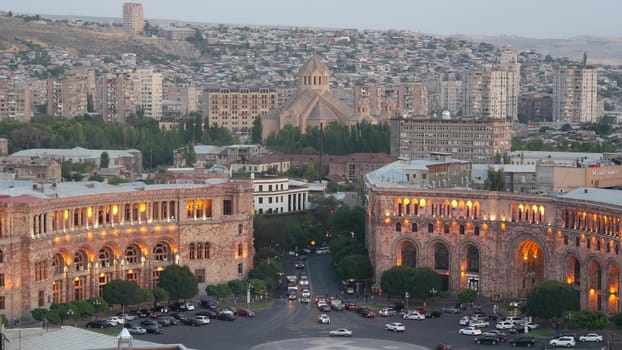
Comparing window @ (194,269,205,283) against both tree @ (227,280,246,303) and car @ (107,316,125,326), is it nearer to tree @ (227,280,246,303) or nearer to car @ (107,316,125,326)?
tree @ (227,280,246,303)

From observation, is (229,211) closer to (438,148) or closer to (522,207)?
(522,207)

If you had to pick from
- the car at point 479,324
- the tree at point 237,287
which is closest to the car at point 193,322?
the tree at point 237,287

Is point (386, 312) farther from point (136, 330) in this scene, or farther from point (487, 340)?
point (136, 330)

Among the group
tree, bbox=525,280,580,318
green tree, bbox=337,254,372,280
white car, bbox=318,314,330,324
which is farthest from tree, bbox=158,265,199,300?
tree, bbox=525,280,580,318

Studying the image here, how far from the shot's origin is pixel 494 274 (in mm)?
96562

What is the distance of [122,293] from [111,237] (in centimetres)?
449

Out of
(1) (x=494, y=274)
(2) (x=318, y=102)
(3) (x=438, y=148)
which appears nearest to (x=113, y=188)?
(1) (x=494, y=274)

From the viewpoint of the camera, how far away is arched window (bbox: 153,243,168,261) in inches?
3772

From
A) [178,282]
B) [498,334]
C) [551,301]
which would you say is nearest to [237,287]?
[178,282]

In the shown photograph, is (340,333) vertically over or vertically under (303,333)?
over

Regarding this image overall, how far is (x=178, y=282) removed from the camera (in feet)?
304

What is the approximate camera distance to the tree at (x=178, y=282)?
92.5 m

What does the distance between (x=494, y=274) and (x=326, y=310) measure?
35.2 ft

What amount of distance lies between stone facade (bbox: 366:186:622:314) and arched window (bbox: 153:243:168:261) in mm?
11750
